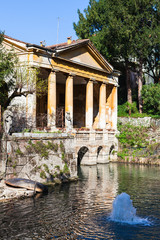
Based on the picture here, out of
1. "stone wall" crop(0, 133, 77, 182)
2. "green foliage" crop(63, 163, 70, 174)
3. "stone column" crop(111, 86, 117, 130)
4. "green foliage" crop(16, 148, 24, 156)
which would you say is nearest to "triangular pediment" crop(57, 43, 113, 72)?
"stone column" crop(111, 86, 117, 130)

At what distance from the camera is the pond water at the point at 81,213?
10.6m

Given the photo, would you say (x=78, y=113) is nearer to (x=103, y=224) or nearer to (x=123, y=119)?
(x=123, y=119)


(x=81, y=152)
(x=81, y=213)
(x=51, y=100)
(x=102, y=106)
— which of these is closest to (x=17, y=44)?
(x=51, y=100)

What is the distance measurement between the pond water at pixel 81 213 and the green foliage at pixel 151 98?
19.0 m

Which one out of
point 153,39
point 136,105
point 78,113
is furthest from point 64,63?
point 136,105

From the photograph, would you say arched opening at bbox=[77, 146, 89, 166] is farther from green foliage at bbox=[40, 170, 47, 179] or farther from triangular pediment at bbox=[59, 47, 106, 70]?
green foliage at bbox=[40, 170, 47, 179]

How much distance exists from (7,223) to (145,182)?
38.4 ft

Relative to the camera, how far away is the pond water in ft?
34.8

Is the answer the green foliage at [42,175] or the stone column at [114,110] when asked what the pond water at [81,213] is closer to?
the green foliage at [42,175]

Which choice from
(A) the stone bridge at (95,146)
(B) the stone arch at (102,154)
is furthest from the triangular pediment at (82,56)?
(B) the stone arch at (102,154)

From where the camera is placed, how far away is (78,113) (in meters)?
38.8

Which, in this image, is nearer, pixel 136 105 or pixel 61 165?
pixel 61 165

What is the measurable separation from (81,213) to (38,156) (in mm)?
6220

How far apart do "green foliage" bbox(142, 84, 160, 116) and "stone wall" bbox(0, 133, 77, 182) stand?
19.2m
